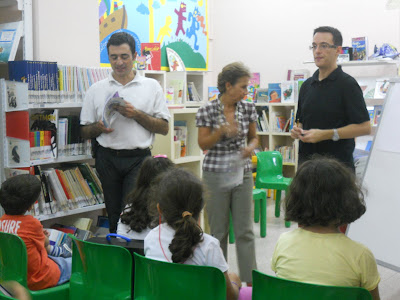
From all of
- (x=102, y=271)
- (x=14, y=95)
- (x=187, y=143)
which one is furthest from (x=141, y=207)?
(x=187, y=143)

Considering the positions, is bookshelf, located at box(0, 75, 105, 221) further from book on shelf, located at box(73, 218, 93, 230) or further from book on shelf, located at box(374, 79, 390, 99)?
book on shelf, located at box(374, 79, 390, 99)

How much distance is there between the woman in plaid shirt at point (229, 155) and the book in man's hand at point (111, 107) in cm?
51

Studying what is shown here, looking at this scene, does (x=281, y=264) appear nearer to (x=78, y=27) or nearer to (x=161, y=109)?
(x=161, y=109)

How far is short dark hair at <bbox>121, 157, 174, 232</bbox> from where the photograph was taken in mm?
2287

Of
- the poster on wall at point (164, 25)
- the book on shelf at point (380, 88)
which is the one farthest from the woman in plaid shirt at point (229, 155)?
the book on shelf at point (380, 88)

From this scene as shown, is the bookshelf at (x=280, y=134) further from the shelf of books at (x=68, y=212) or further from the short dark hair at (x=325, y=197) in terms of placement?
the short dark hair at (x=325, y=197)

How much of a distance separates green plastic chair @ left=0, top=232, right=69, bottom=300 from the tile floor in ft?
5.68

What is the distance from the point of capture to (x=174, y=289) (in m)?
Answer: 1.67

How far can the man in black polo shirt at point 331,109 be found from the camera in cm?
273

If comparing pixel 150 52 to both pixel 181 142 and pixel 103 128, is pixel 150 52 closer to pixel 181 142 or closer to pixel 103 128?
pixel 181 142

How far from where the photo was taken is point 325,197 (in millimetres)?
1723

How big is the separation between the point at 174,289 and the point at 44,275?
103cm

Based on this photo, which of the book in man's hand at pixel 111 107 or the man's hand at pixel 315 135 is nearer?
the man's hand at pixel 315 135

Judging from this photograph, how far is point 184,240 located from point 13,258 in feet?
2.92
